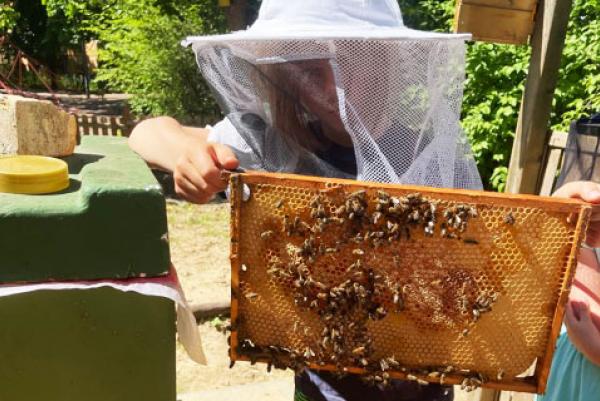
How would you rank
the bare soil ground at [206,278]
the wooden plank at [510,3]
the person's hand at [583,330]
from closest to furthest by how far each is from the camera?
the person's hand at [583,330], the wooden plank at [510,3], the bare soil ground at [206,278]

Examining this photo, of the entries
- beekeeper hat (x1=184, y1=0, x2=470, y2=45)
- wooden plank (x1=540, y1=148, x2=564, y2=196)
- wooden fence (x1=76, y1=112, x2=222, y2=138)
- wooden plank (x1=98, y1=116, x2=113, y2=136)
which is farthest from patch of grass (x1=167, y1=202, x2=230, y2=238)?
beekeeper hat (x1=184, y1=0, x2=470, y2=45)

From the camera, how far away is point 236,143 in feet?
5.18

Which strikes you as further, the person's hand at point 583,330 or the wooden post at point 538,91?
the wooden post at point 538,91

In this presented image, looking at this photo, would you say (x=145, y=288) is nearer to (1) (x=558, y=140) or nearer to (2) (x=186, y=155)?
(2) (x=186, y=155)

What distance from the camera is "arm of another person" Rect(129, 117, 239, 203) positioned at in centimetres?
129

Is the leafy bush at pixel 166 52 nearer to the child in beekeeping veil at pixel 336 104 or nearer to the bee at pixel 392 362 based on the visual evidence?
the child in beekeeping veil at pixel 336 104

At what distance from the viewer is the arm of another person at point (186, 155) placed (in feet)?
4.23

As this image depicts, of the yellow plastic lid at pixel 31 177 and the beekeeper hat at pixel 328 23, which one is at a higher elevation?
the beekeeper hat at pixel 328 23

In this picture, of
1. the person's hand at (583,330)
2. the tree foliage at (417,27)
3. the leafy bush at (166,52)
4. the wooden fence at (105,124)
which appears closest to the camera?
the person's hand at (583,330)

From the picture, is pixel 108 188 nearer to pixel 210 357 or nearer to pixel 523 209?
pixel 523 209

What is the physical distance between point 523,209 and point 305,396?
864 millimetres

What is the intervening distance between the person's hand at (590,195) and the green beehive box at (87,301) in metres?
0.99

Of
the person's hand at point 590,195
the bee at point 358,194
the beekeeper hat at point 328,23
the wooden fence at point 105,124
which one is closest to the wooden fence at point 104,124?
the wooden fence at point 105,124

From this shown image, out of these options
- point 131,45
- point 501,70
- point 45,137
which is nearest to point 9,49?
point 131,45
